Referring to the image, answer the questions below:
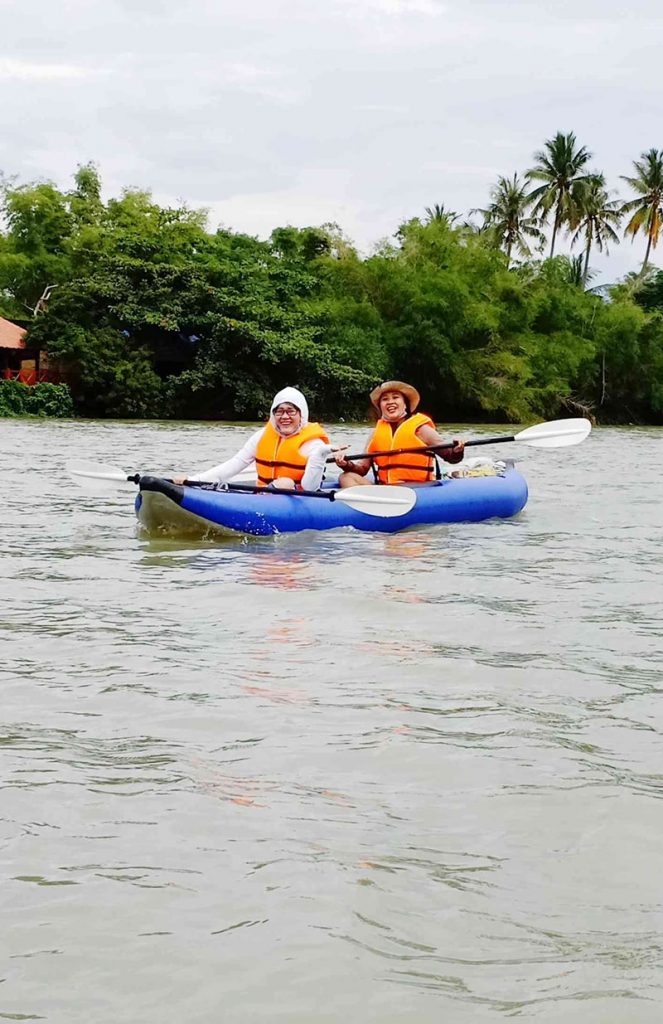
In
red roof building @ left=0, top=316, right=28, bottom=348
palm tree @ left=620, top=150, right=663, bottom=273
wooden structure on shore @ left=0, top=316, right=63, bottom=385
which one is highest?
palm tree @ left=620, top=150, right=663, bottom=273

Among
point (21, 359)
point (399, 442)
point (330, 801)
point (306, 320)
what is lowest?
point (330, 801)

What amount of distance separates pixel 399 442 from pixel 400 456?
0.12m

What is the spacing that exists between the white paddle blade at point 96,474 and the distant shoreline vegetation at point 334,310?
68.9 ft

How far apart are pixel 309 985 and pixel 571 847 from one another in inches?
30.8

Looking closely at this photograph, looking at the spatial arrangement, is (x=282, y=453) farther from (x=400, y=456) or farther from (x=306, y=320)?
(x=306, y=320)

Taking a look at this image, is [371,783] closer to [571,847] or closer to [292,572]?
[571,847]

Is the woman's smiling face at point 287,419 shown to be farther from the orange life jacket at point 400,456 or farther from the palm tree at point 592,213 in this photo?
the palm tree at point 592,213

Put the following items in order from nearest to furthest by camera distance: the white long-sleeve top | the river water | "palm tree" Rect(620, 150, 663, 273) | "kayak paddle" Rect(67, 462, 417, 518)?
the river water
"kayak paddle" Rect(67, 462, 417, 518)
the white long-sleeve top
"palm tree" Rect(620, 150, 663, 273)

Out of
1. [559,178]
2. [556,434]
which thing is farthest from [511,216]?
[556,434]

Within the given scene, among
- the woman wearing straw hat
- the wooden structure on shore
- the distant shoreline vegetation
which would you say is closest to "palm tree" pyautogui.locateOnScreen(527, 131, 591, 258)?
the distant shoreline vegetation

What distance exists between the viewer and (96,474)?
26.5ft

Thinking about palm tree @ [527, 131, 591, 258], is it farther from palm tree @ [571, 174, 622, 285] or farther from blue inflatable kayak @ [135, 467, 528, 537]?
blue inflatable kayak @ [135, 467, 528, 537]

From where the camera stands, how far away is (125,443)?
18.6 m

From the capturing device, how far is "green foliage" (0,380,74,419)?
2792 centimetres
